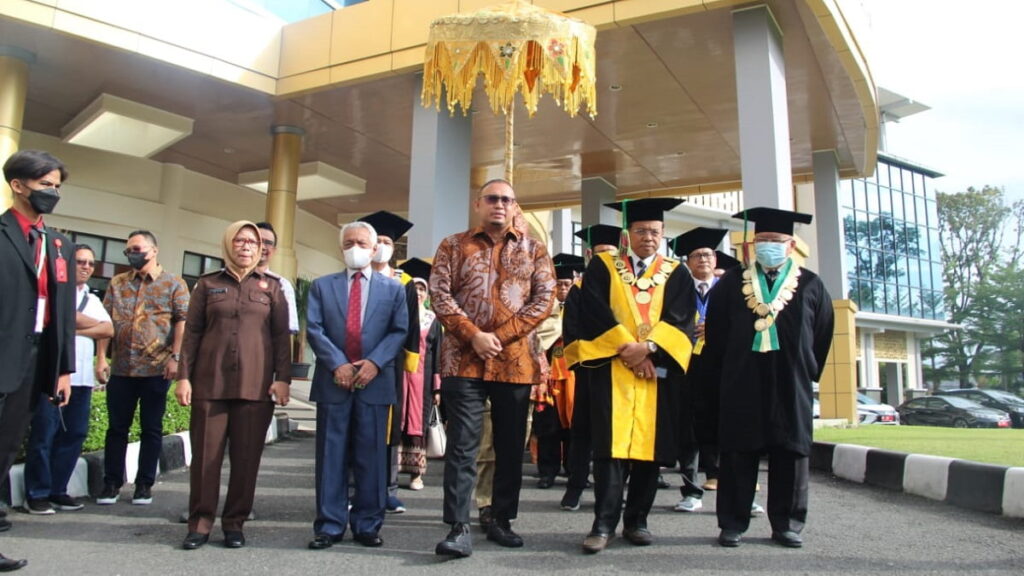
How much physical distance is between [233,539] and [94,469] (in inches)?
84.6

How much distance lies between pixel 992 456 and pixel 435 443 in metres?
4.90

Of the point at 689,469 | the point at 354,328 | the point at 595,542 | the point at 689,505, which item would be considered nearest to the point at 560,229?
the point at 689,469

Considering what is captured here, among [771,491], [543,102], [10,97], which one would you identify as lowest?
[771,491]

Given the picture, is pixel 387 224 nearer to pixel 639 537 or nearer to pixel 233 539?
pixel 233 539

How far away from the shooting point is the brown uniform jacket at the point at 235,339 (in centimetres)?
423

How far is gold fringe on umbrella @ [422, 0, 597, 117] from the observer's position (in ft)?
22.8

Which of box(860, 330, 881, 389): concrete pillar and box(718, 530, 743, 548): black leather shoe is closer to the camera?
box(718, 530, 743, 548): black leather shoe

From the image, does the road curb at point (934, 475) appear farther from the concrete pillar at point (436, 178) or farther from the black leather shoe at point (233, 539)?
the concrete pillar at point (436, 178)

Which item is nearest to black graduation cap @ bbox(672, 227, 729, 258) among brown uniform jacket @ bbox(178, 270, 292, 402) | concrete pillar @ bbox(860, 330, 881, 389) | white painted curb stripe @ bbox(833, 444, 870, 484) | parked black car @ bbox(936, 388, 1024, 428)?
white painted curb stripe @ bbox(833, 444, 870, 484)

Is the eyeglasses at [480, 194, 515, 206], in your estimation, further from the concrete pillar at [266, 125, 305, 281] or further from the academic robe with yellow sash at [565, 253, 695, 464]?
the concrete pillar at [266, 125, 305, 281]

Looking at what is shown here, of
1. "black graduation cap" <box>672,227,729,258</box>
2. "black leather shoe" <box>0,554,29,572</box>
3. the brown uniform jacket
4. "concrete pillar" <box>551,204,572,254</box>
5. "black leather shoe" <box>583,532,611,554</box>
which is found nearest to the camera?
"black leather shoe" <box>0,554,29,572</box>

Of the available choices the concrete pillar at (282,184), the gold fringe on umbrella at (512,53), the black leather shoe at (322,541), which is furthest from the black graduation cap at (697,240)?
the concrete pillar at (282,184)

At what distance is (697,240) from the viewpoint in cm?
570

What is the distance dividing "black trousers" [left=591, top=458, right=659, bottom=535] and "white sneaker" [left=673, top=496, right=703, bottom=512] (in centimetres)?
114
